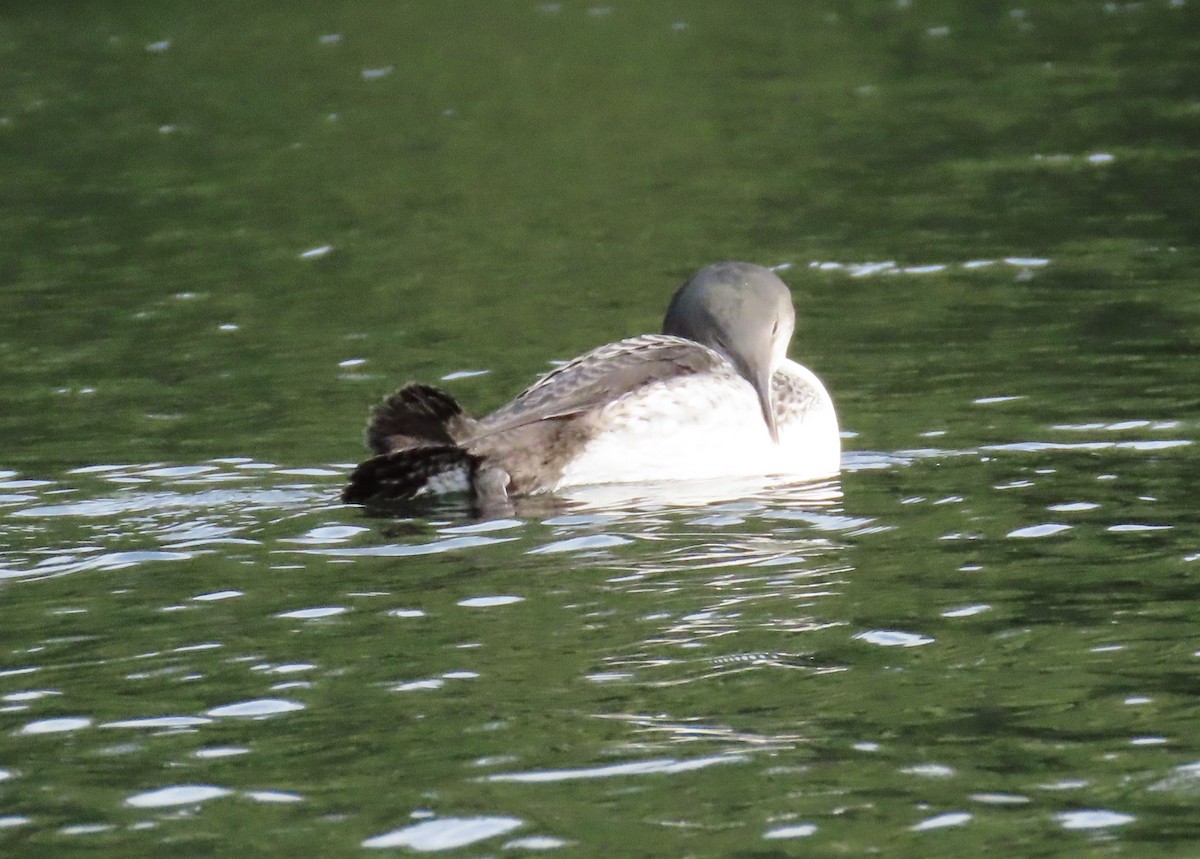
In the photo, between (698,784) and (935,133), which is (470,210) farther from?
(698,784)

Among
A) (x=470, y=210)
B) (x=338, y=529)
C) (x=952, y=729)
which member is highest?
(x=470, y=210)

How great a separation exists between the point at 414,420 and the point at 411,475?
26cm

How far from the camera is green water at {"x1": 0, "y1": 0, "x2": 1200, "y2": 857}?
6422 mm

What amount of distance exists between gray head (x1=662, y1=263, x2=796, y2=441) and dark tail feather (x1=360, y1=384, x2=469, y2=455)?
1.51 metres

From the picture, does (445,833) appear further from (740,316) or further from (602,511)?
(740,316)

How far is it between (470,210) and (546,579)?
1155 cm

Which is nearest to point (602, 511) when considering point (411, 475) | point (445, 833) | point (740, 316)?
point (411, 475)

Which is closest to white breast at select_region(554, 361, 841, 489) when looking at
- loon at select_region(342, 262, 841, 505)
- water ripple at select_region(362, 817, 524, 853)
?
loon at select_region(342, 262, 841, 505)

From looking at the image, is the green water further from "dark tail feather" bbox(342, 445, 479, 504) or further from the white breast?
the white breast

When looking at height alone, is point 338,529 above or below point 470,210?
below

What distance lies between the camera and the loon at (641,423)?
1006 cm

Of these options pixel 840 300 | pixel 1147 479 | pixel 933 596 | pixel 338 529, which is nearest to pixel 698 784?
pixel 933 596

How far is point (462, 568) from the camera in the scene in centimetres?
893

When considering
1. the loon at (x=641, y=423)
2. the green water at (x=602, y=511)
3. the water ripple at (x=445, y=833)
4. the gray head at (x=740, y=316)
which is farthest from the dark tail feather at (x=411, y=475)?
the water ripple at (x=445, y=833)
